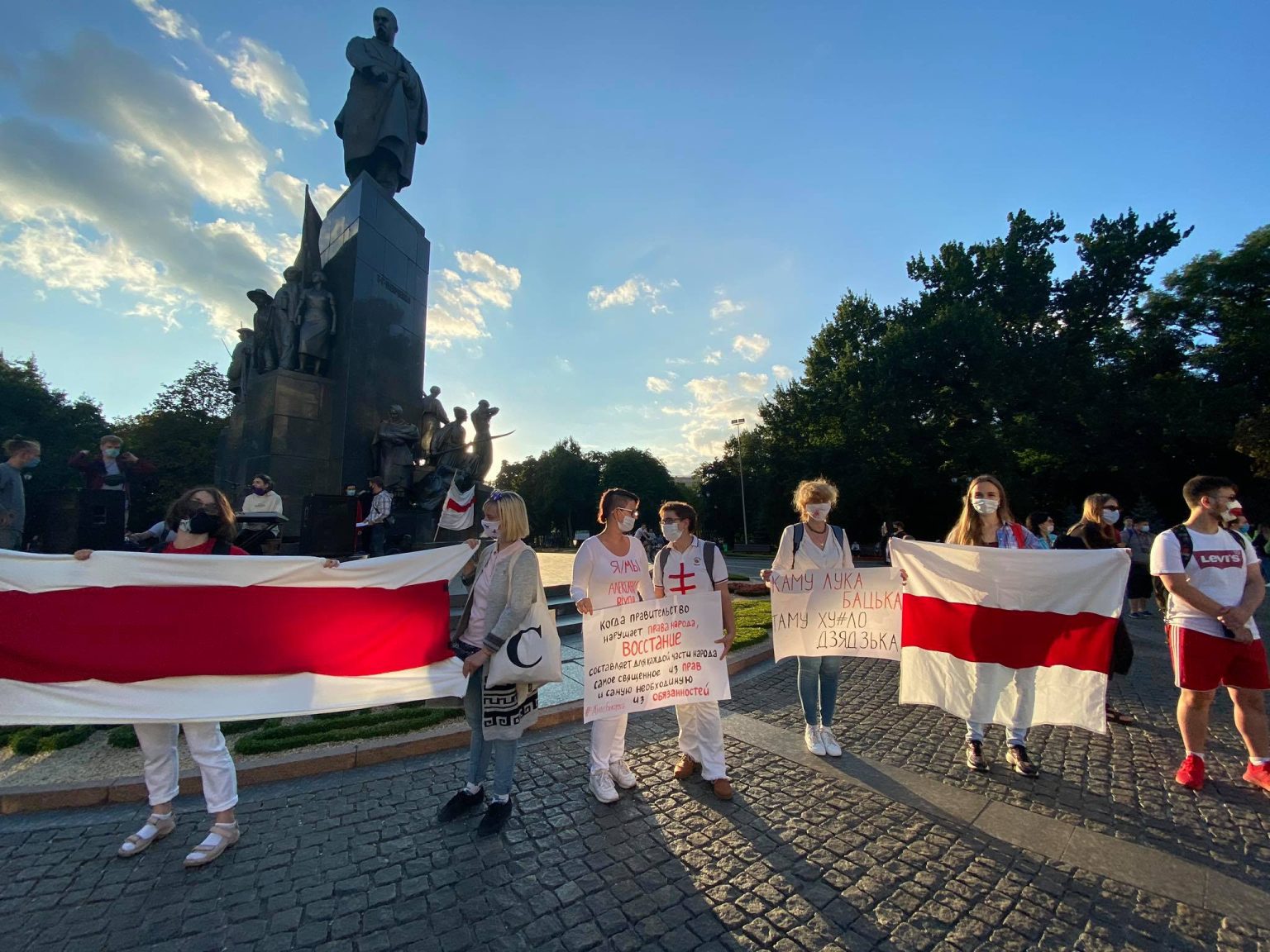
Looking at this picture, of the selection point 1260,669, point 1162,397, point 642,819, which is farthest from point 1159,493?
point 642,819

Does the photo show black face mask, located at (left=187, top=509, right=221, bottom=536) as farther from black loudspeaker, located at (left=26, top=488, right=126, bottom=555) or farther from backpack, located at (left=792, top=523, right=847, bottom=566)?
black loudspeaker, located at (left=26, top=488, right=126, bottom=555)

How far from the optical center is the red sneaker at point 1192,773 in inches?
159

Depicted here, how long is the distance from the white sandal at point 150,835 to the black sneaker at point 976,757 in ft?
18.0

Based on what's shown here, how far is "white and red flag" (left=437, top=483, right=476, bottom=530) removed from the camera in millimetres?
9078

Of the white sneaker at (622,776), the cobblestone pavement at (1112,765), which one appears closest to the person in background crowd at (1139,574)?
the cobblestone pavement at (1112,765)

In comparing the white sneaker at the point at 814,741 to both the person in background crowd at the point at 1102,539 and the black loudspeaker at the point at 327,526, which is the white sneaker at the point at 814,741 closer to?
the person in background crowd at the point at 1102,539

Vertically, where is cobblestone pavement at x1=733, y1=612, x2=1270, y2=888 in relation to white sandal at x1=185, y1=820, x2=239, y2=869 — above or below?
below

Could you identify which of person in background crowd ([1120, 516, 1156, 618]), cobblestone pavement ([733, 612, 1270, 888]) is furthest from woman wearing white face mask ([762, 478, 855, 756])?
person in background crowd ([1120, 516, 1156, 618])

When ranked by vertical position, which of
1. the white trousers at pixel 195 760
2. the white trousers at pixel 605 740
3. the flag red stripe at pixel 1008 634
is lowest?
the white trousers at pixel 605 740

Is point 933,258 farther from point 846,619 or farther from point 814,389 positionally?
point 846,619

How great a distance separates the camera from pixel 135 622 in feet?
11.7

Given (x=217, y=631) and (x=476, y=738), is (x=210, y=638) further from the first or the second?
(x=476, y=738)

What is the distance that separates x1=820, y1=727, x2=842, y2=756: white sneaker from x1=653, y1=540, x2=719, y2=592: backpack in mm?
1699

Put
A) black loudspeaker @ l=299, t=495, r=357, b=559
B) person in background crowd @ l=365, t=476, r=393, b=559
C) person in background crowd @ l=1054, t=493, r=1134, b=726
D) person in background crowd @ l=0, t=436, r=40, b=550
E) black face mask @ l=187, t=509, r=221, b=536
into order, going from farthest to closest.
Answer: person in background crowd @ l=365, t=476, r=393, b=559
black loudspeaker @ l=299, t=495, r=357, b=559
person in background crowd @ l=0, t=436, r=40, b=550
person in background crowd @ l=1054, t=493, r=1134, b=726
black face mask @ l=187, t=509, r=221, b=536
